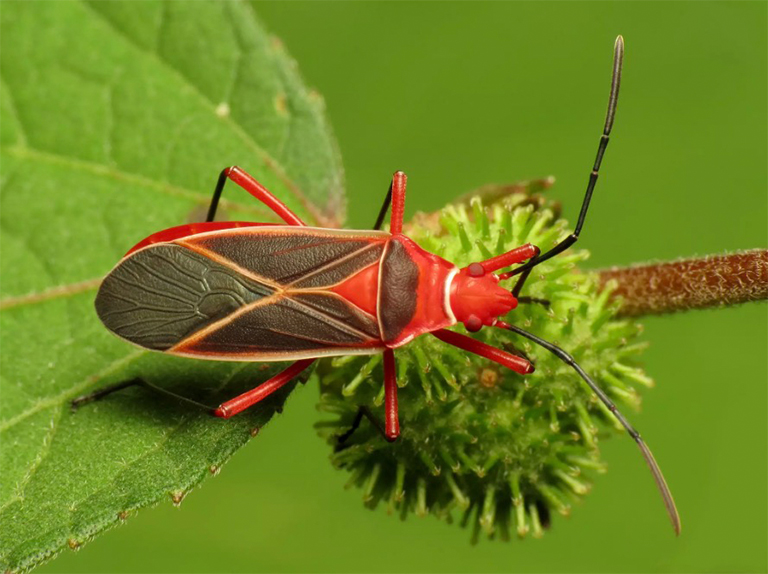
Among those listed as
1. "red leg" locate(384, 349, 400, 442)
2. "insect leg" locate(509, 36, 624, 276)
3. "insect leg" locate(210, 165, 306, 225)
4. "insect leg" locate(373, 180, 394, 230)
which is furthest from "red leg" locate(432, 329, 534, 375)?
"insect leg" locate(210, 165, 306, 225)

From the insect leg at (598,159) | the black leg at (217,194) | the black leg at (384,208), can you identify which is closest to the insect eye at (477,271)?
the insect leg at (598,159)

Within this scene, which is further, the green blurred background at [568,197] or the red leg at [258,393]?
the green blurred background at [568,197]

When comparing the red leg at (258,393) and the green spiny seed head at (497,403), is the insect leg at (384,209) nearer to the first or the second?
the green spiny seed head at (497,403)

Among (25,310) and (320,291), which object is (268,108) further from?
(25,310)

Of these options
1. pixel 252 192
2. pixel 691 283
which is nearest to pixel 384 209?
pixel 252 192

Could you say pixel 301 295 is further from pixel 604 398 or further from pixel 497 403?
pixel 604 398

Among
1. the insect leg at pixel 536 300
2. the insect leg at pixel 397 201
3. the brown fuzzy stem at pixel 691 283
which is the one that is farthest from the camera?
the insect leg at pixel 397 201

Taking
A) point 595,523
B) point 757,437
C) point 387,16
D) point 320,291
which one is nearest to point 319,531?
point 595,523
